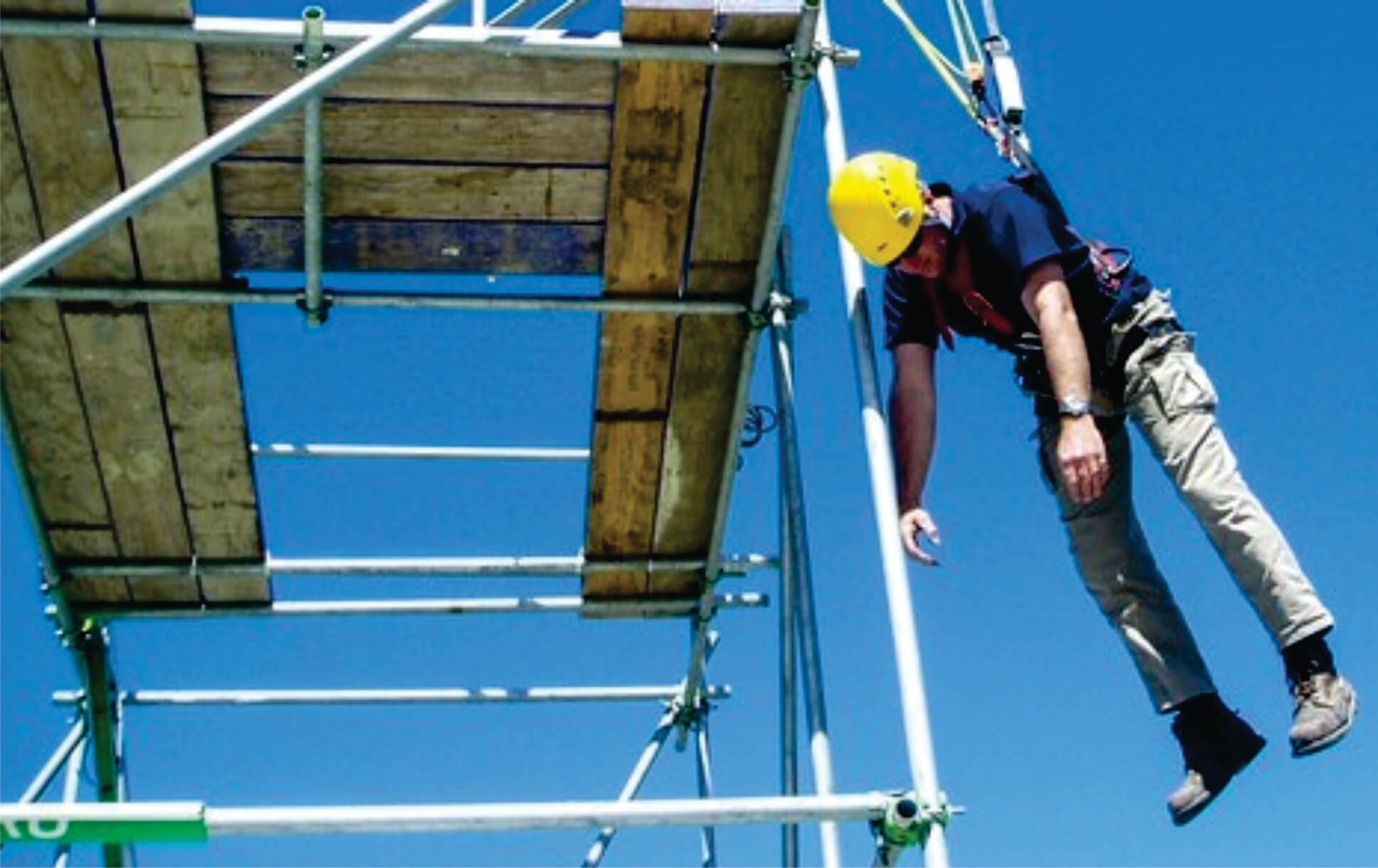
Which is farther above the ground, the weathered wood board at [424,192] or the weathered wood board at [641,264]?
the weathered wood board at [424,192]

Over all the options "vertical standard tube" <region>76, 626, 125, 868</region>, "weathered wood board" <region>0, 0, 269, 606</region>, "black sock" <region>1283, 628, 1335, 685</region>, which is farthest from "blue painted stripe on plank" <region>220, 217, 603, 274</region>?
"black sock" <region>1283, 628, 1335, 685</region>

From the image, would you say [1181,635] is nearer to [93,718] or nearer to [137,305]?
[137,305]

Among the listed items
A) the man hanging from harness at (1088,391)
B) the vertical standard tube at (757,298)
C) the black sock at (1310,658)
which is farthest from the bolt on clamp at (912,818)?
the vertical standard tube at (757,298)

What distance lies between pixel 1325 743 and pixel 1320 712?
96mm

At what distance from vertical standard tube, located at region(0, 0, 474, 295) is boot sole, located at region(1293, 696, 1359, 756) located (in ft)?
11.7

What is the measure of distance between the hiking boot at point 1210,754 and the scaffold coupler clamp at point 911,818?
124 centimetres

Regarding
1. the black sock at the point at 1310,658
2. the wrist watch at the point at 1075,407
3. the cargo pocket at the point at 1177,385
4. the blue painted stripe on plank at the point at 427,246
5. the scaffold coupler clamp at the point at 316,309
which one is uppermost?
the blue painted stripe on plank at the point at 427,246

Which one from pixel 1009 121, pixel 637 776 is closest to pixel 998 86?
pixel 1009 121

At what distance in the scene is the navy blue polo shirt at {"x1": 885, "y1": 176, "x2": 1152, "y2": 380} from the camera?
689 centimetres

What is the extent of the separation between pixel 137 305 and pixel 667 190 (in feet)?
6.94

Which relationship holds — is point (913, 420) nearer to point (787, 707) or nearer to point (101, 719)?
point (787, 707)

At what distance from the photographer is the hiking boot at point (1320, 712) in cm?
622

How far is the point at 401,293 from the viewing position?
7945 mm

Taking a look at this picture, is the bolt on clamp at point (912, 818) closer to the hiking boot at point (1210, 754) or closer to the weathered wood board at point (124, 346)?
the hiking boot at point (1210, 754)
